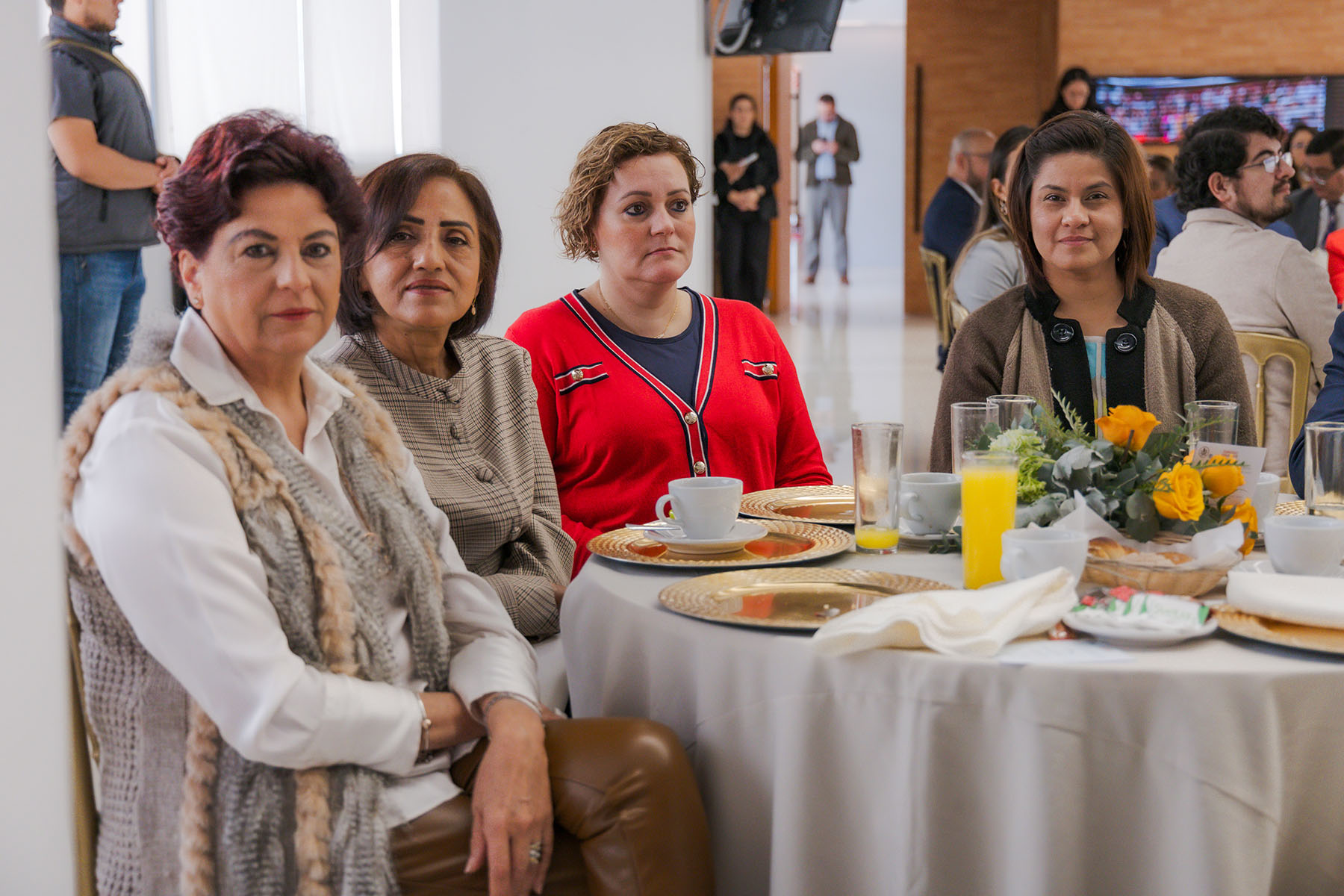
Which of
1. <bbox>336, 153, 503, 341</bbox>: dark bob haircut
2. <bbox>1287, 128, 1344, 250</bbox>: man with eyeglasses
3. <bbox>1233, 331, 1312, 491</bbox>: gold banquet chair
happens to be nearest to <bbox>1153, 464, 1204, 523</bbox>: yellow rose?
<bbox>336, 153, 503, 341</bbox>: dark bob haircut

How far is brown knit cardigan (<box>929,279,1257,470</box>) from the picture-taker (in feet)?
7.92

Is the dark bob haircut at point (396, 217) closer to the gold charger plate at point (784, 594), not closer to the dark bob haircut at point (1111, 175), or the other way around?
the gold charger plate at point (784, 594)

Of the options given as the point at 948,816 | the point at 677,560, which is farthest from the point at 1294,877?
the point at 677,560

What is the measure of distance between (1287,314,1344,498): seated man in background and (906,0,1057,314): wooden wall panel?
10483mm

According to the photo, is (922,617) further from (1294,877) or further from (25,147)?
(25,147)

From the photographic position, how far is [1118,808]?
123cm

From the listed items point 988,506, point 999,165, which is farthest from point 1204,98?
point 988,506

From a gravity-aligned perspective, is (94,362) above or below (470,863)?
above

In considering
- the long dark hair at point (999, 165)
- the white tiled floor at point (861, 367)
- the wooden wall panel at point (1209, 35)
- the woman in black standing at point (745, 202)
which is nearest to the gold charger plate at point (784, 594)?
the white tiled floor at point (861, 367)

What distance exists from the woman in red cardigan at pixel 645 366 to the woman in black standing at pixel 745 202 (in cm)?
738

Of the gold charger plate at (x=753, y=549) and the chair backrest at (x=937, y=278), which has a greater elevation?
the chair backrest at (x=937, y=278)

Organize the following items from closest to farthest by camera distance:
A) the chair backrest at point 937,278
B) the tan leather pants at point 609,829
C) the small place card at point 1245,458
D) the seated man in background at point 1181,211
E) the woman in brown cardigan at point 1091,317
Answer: the tan leather pants at point 609,829, the small place card at point 1245,458, the woman in brown cardigan at point 1091,317, the seated man in background at point 1181,211, the chair backrest at point 937,278

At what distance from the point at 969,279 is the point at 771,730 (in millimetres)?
3317

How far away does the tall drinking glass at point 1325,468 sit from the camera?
1.55 m
